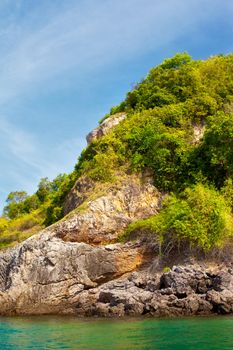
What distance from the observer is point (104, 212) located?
3253 cm

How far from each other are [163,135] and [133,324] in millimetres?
19272

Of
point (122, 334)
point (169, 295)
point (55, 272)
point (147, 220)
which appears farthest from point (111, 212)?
point (122, 334)

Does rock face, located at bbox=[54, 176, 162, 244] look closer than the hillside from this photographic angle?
No

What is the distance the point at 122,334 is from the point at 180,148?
21.2m

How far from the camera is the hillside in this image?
24.8 metres

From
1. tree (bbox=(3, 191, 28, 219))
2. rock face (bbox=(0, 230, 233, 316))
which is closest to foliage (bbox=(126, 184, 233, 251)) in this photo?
rock face (bbox=(0, 230, 233, 316))

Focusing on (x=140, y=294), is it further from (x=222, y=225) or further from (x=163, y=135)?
(x=163, y=135)

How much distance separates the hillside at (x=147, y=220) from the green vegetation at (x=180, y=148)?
0.09 meters

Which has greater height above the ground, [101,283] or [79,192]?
[79,192]

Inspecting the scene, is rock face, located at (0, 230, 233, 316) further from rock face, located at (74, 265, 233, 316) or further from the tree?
the tree

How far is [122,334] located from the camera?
1650 centimetres

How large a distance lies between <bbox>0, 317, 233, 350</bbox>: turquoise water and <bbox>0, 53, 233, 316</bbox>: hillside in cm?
303

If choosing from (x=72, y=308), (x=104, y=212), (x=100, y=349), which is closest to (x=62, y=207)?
(x=104, y=212)

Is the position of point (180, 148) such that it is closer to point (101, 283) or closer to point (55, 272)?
point (101, 283)
